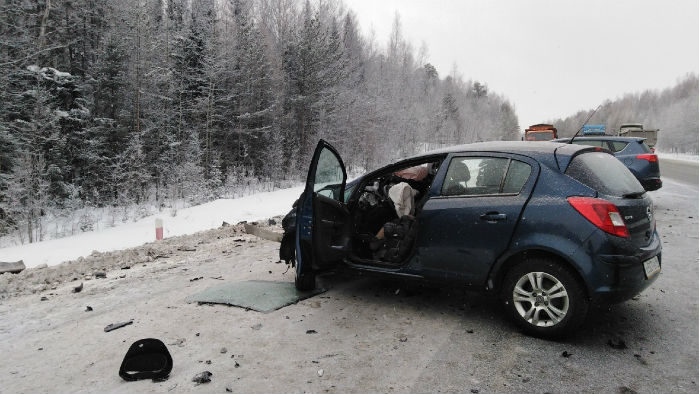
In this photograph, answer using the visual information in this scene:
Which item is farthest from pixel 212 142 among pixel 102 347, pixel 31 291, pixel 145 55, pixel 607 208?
pixel 607 208

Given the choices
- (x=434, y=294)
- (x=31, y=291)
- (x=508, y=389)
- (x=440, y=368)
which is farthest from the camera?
(x=31, y=291)

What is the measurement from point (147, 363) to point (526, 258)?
3.21m

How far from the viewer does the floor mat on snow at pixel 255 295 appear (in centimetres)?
452

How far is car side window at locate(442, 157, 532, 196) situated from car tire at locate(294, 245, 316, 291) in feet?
5.52

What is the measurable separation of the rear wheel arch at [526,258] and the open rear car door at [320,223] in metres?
1.63

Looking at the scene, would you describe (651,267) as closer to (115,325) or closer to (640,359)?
(640,359)

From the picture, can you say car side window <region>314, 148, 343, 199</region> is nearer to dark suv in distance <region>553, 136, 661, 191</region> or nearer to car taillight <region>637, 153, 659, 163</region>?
dark suv in distance <region>553, 136, 661, 191</region>

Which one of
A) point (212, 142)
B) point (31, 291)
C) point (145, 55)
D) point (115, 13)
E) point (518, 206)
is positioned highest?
point (115, 13)

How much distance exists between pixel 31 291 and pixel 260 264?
3.05 m

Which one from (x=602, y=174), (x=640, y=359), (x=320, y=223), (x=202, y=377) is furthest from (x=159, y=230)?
(x=640, y=359)

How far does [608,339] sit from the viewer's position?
3504mm

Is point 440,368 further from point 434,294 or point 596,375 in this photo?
point 434,294

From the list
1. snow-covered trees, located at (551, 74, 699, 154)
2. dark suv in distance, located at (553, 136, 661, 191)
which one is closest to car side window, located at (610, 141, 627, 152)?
dark suv in distance, located at (553, 136, 661, 191)

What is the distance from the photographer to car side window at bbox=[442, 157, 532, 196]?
3719 millimetres
